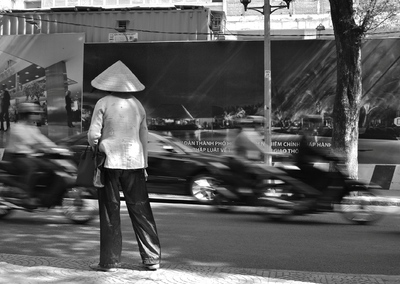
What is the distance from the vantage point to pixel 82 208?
903 cm

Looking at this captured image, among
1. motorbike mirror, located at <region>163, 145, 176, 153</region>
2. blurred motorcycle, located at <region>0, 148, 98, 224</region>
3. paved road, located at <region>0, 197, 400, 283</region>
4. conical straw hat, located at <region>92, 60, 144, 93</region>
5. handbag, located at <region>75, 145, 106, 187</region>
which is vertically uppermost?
conical straw hat, located at <region>92, 60, 144, 93</region>

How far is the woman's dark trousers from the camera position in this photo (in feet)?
18.1

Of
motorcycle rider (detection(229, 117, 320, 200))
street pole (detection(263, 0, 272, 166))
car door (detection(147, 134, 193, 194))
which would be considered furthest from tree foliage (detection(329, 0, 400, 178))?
car door (detection(147, 134, 193, 194))

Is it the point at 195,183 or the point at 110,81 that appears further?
the point at 195,183

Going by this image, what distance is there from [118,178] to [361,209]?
5224 millimetres

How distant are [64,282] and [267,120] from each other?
10.5m

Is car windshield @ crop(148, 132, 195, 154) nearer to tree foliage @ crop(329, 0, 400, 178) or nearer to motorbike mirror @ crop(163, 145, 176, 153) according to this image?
motorbike mirror @ crop(163, 145, 176, 153)

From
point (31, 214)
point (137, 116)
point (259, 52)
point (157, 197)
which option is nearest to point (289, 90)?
point (259, 52)

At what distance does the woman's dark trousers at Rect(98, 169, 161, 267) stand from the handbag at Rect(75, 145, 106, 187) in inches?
3.5

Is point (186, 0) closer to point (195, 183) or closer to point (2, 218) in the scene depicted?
point (195, 183)

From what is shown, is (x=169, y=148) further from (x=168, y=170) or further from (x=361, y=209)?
(x=361, y=209)

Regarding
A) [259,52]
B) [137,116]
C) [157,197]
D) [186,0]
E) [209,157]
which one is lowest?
[157,197]

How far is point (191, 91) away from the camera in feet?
57.6

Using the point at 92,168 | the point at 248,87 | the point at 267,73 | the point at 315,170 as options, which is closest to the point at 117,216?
the point at 92,168
